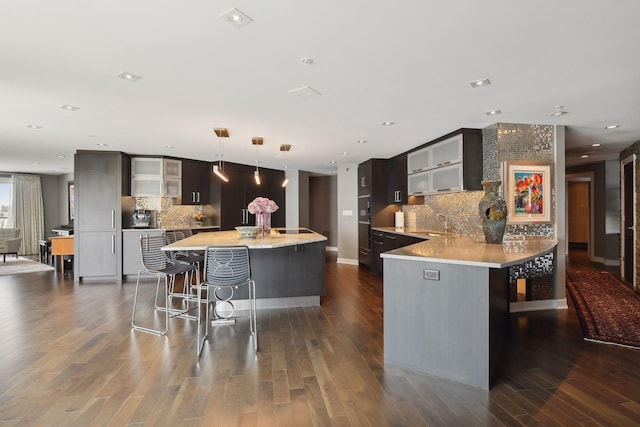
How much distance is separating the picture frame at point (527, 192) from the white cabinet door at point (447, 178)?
0.60 metres

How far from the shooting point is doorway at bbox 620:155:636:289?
19.1ft

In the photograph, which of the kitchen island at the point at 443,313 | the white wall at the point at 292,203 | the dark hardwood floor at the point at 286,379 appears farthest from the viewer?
the white wall at the point at 292,203

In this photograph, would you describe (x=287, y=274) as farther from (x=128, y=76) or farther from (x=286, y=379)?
(x=128, y=76)

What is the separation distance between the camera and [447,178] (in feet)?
16.4

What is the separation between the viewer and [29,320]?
388cm

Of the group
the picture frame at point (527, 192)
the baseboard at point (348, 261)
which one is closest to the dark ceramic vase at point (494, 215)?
the picture frame at point (527, 192)

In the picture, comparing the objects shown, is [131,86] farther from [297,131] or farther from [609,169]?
[609,169]

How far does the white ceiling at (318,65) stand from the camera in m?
1.97

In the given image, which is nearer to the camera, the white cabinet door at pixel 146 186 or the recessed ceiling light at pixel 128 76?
the recessed ceiling light at pixel 128 76

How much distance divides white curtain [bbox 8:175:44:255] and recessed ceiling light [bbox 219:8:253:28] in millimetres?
→ 11617

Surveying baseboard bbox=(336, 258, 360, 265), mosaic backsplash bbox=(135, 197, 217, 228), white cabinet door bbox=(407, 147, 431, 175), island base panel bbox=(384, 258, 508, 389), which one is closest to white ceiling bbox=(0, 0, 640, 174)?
white cabinet door bbox=(407, 147, 431, 175)

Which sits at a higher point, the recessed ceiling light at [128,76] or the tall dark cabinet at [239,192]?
the recessed ceiling light at [128,76]

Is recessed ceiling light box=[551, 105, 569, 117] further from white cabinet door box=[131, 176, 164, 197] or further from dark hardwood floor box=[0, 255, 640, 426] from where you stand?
white cabinet door box=[131, 176, 164, 197]

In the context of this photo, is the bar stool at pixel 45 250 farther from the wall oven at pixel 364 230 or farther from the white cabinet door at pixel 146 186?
the wall oven at pixel 364 230
